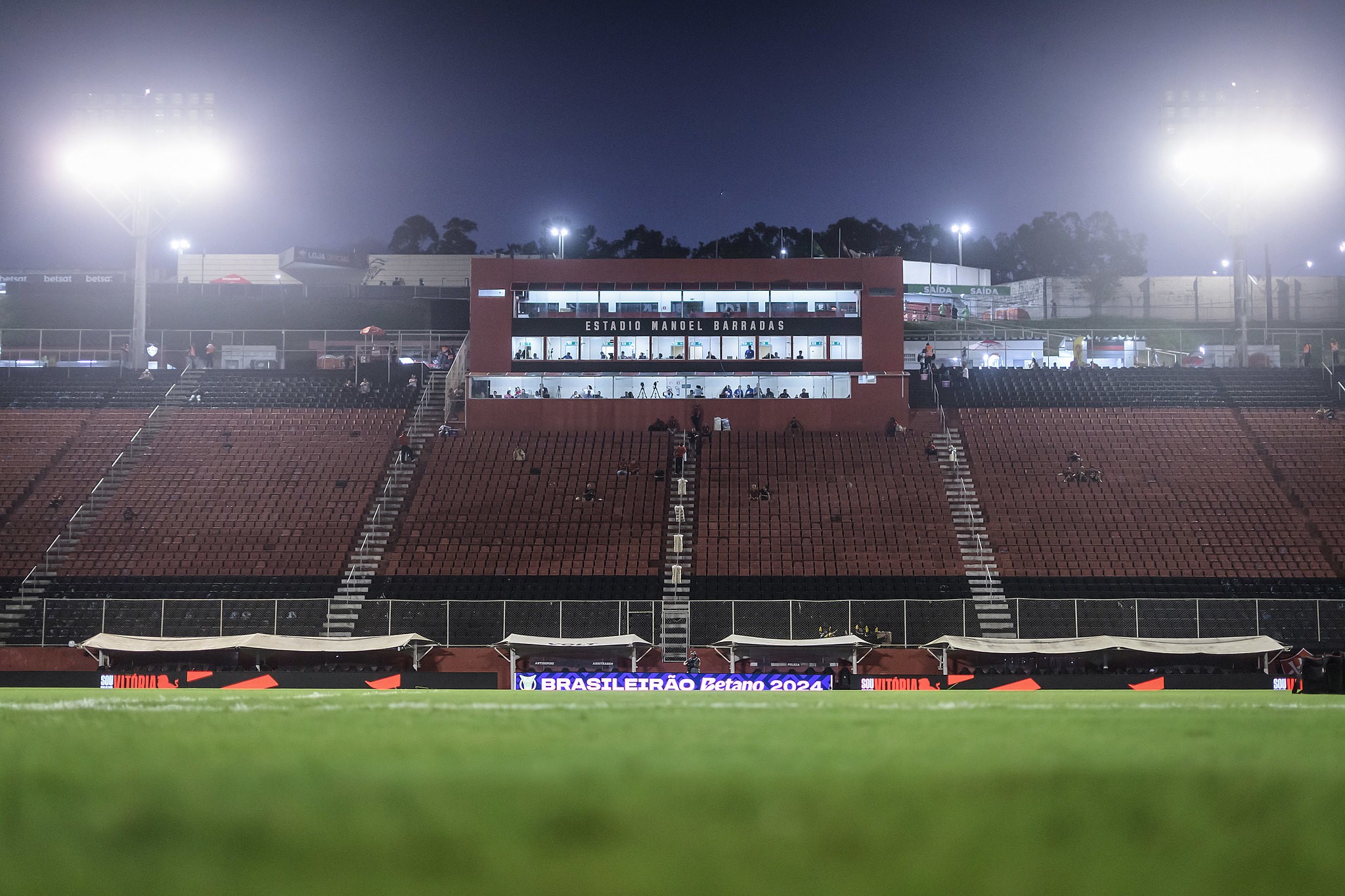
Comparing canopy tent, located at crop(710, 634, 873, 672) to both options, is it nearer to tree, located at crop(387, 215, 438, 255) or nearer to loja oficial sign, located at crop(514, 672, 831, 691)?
loja oficial sign, located at crop(514, 672, 831, 691)

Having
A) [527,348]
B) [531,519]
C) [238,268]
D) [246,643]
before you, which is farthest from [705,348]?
[238,268]

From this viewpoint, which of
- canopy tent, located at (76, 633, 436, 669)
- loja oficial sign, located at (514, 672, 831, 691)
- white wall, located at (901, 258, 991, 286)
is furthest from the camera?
white wall, located at (901, 258, 991, 286)

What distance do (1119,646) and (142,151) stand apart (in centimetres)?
5123

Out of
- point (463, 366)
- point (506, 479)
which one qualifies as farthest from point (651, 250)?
point (506, 479)

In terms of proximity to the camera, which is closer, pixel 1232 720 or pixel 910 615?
pixel 1232 720

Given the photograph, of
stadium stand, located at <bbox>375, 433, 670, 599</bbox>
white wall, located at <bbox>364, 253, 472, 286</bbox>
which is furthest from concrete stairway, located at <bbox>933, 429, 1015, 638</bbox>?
white wall, located at <bbox>364, 253, 472, 286</bbox>

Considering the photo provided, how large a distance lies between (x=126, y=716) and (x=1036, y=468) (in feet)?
144

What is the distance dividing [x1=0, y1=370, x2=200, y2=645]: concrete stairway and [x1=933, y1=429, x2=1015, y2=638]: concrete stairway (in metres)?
29.2

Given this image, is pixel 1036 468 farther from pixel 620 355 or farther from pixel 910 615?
pixel 620 355

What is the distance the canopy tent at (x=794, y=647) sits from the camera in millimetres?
29953

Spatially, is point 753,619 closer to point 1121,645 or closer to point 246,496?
point 1121,645

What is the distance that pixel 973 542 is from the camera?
1538 inches

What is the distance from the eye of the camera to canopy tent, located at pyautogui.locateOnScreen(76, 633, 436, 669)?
29547mm

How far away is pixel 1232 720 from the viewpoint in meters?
3.21
